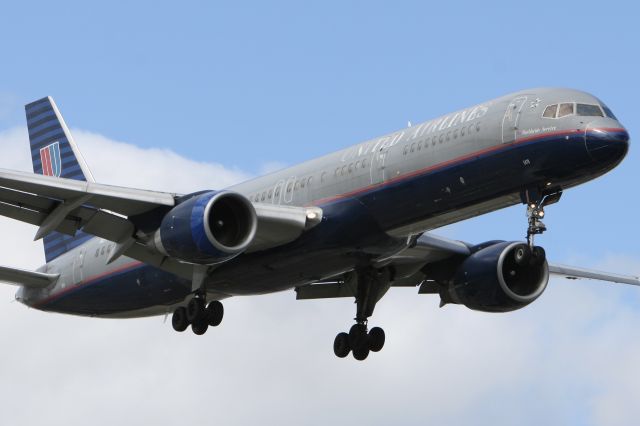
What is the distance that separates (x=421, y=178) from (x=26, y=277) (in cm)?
1503

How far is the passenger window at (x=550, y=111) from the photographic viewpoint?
38.0m

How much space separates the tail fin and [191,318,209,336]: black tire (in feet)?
29.2

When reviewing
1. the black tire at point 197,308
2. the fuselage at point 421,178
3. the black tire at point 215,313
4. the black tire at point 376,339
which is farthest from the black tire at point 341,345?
the black tire at point 197,308

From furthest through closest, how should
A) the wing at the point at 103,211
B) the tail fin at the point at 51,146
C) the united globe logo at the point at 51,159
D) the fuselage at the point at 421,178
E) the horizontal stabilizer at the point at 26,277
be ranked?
the united globe logo at the point at 51,159 → the tail fin at the point at 51,146 → the horizontal stabilizer at the point at 26,277 → the wing at the point at 103,211 → the fuselage at the point at 421,178

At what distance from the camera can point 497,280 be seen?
151 feet

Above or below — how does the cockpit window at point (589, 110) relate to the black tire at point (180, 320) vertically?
above

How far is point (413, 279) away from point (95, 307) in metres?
10.1

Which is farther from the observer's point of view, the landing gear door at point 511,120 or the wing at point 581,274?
the wing at point 581,274

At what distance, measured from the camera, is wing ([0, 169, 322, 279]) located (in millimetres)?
40156

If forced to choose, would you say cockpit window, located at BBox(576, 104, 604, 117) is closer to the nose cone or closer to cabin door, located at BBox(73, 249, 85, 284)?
the nose cone

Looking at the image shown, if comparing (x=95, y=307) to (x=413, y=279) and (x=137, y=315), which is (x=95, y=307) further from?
(x=413, y=279)

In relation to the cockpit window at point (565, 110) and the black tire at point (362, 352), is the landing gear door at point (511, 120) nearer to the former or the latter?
the cockpit window at point (565, 110)

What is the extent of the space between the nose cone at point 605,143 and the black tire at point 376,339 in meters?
11.8

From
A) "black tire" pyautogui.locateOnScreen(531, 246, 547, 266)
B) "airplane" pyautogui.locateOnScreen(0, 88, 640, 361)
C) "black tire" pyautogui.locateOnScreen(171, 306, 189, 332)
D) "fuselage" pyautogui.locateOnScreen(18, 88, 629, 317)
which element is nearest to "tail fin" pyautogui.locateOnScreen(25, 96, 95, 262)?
"airplane" pyautogui.locateOnScreen(0, 88, 640, 361)
